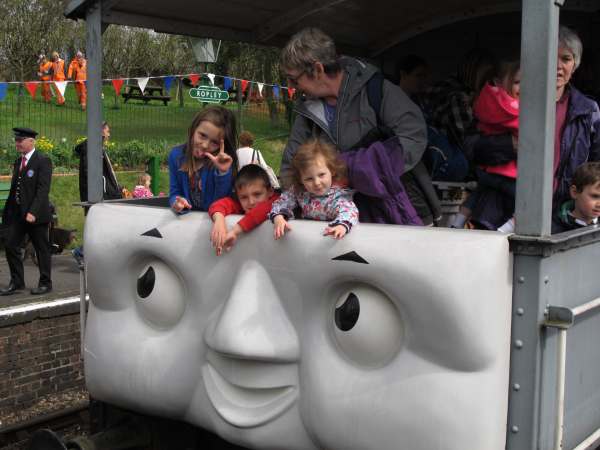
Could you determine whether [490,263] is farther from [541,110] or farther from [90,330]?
[90,330]

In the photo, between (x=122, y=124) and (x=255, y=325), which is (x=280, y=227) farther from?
(x=122, y=124)

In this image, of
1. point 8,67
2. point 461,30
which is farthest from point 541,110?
point 8,67

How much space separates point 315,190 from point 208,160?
734 mm

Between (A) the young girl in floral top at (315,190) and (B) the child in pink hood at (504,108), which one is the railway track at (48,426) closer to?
(A) the young girl in floral top at (315,190)

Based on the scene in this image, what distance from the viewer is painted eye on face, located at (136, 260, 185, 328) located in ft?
10.3

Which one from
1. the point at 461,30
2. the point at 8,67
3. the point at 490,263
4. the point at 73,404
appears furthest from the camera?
the point at 8,67

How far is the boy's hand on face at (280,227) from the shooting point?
280cm

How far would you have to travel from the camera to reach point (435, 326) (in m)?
2.42

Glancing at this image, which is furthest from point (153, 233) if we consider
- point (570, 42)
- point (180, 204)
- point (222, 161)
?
point (570, 42)

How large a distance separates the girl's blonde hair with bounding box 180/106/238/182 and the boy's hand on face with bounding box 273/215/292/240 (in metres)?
0.68

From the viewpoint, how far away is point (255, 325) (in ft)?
9.13

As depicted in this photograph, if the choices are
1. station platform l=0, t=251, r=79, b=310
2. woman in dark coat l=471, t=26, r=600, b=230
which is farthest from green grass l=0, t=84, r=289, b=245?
woman in dark coat l=471, t=26, r=600, b=230

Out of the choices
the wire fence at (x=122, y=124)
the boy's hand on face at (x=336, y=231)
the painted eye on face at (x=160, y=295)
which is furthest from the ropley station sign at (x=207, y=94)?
the boy's hand on face at (x=336, y=231)

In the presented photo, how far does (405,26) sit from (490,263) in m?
2.87
